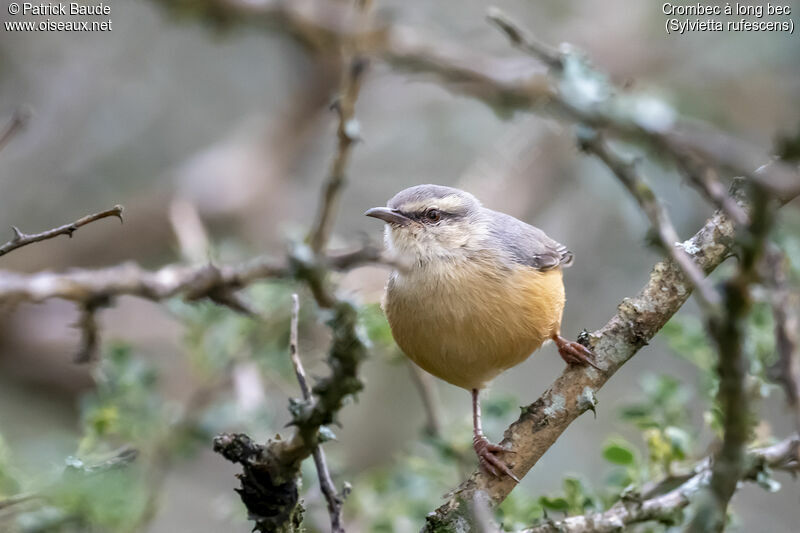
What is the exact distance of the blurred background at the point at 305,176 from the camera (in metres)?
7.08

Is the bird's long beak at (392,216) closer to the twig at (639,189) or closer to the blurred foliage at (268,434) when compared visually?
the blurred foliage at (268,434)

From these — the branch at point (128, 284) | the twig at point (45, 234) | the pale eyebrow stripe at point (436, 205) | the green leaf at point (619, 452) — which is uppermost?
the pale eyebrow stripe at point (436, 205)

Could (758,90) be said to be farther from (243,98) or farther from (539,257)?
(243,98)

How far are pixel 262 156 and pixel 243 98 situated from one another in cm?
248

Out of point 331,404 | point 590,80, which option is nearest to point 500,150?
point 590,80

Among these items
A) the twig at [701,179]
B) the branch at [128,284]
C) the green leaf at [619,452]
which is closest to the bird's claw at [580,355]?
the green leaf at [619,452]

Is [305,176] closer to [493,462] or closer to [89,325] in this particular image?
[493,462]

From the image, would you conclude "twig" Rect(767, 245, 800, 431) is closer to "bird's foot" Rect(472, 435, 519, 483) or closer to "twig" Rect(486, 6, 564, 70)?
"twig" Rect(486, 6, 564, 70)

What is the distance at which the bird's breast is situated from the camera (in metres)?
3.99

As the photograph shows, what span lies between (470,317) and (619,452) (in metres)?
0.97

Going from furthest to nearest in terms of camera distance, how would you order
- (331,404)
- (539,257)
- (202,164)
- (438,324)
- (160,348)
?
(202,164) < (160,348) < (539,257) < (438,324) < (331,404)

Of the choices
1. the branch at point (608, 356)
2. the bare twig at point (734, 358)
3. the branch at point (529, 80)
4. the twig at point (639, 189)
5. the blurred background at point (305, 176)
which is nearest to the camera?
the bare twig at point (734, 358)

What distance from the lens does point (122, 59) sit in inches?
356

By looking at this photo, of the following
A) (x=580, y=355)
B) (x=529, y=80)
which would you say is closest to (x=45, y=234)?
(x=580, y=355)
